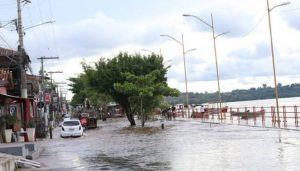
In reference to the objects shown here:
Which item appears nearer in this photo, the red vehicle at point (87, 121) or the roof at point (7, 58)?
the roof at point (7, 58)

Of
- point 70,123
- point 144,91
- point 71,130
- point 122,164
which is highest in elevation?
point 144,91

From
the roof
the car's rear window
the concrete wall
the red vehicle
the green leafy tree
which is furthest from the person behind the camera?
the red vehicle

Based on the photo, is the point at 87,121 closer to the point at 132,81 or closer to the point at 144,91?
the point at 132,81

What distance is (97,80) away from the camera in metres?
62.6

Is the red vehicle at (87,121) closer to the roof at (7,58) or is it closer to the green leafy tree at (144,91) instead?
the green leafy tree at (144,91)

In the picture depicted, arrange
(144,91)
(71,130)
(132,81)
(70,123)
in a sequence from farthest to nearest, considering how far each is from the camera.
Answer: (132,81)
(144,91)
(70,123)
(71,130)

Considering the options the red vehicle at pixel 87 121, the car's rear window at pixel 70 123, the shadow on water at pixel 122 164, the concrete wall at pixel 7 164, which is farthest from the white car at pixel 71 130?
the concrete wall at pixel 7 164

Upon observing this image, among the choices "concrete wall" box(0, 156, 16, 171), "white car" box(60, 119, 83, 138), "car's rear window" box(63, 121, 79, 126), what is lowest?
"concrete wall" box(0, 156, 16, 171)

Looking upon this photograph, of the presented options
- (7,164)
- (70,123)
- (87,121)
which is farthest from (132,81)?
(7,164)

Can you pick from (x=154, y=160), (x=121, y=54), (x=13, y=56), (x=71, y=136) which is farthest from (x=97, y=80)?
(x=154, y=160)

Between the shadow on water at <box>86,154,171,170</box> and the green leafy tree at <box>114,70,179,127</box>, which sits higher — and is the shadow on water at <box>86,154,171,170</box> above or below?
below

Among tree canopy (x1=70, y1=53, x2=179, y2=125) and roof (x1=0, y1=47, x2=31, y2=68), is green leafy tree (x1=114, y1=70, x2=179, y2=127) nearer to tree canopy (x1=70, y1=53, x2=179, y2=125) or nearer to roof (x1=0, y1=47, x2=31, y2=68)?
tree canopy (x1=70, y1=53, x2=179, y2=125)

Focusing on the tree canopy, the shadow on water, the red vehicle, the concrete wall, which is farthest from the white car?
the concrete wall

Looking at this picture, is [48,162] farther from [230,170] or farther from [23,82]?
[23,82]
